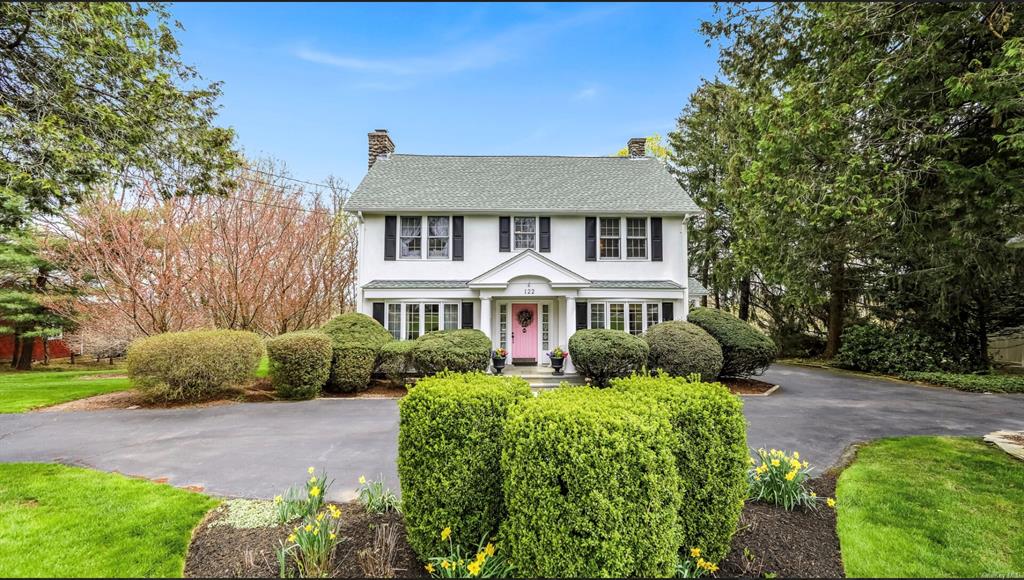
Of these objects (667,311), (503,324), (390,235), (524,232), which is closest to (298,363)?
(390,235)

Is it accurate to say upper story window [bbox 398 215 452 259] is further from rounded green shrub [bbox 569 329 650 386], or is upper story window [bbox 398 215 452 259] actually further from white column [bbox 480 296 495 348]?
rounded green shrub [bbox 569 329 650 386]

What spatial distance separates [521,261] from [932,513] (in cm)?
1100

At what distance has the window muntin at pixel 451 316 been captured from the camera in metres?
14.4

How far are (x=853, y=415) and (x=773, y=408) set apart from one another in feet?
4.84

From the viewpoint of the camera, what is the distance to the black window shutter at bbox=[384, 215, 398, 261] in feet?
48.2

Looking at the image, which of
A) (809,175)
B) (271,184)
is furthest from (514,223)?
(271,184)

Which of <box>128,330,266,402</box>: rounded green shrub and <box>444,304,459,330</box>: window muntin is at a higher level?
<box>444,304,459,330</box>: window muntin

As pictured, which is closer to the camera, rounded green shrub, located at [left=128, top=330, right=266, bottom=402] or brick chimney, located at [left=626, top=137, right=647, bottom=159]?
rounded green shrub, located at [left=128, top=330, right=266, bottom=402]

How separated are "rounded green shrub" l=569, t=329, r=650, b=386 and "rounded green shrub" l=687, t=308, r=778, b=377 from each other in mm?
2742

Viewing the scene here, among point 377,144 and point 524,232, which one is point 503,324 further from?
point 377,144

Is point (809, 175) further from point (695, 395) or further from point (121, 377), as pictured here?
Answer: point (121, 377)

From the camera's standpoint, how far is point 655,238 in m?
15.0

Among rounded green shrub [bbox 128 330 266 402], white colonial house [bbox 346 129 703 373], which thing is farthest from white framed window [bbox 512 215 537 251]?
rounded green shrub [bbox 128 330 266 402]

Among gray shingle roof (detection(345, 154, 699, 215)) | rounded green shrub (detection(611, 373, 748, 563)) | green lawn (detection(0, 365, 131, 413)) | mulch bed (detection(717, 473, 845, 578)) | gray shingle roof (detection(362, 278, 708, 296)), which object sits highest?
gray shingle roof (detection(345, 154, 699, 215))
